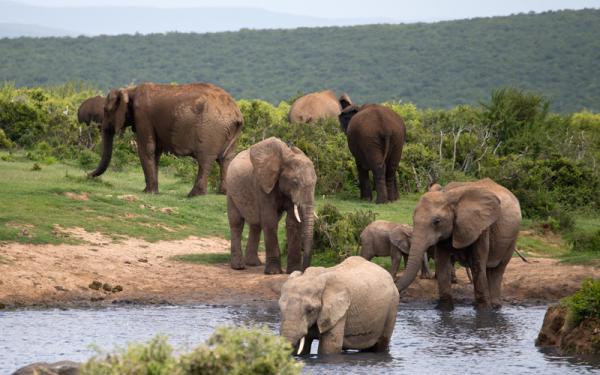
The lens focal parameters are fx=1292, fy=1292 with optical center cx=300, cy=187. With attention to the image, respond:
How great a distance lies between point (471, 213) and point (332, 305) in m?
4.26

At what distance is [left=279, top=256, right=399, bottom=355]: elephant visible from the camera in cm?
1245

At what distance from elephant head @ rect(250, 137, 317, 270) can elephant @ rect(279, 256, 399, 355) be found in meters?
3.16

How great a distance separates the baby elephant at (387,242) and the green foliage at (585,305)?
12.4ft

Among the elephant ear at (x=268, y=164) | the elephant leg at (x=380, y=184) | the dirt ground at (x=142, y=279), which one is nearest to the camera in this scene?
the dirt ground at (x=142, y=279)

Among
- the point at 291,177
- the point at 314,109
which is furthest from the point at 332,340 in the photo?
the point at 314,109

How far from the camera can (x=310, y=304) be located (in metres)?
12.5

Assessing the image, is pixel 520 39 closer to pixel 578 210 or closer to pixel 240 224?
pixel 578 210

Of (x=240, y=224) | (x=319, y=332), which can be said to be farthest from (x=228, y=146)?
(x=319, y=332)

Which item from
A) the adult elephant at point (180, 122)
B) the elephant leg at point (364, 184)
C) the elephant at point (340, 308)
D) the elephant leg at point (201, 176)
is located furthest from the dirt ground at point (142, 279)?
the elephant leg at point (364, 184)

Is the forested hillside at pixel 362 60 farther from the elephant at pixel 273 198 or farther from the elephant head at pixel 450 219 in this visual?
the elephant head at pixel 450 219

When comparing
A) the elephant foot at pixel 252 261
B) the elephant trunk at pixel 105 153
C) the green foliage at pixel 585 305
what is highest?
the elephant trunk at pixel 105 153

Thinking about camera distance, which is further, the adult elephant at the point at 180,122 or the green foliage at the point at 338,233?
the adult elephant at the point at 180,122

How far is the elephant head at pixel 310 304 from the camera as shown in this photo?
12.4 m

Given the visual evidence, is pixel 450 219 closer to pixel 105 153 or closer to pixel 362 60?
pixel 105 153
